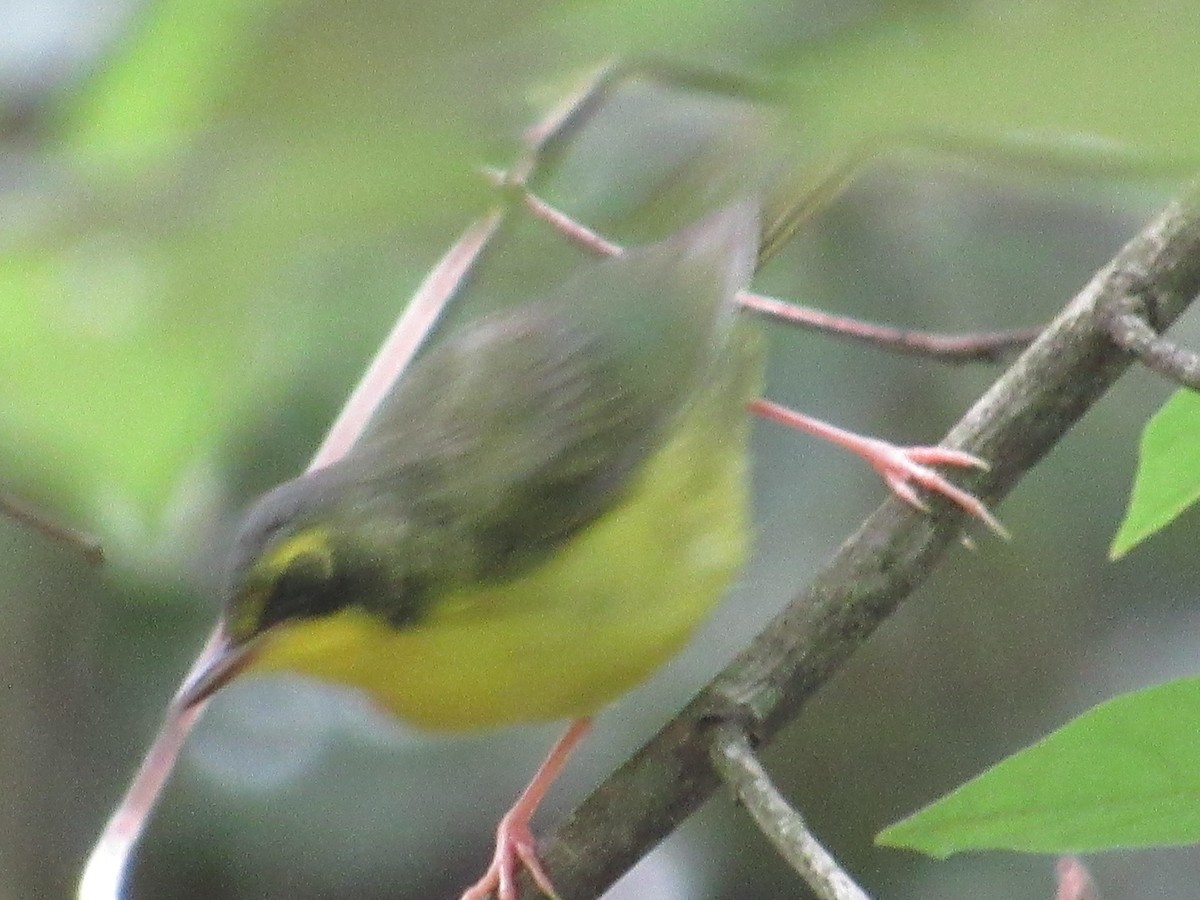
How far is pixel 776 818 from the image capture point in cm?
88

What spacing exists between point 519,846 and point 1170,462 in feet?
2.14

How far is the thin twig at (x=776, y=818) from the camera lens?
79 centimetres

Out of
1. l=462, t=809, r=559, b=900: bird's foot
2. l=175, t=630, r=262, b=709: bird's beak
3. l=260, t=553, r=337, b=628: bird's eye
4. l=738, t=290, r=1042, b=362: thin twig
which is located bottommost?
l=462, t=809, r=559, b=900: bird's foot

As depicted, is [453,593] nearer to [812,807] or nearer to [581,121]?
[581,121]

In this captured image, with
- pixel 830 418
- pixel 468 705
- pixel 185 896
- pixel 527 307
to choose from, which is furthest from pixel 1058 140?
pixel 185 896

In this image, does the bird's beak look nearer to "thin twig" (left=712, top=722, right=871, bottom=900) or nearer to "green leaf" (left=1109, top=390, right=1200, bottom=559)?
"thin twig" (left=712, top=722, right=871, bottom=900)

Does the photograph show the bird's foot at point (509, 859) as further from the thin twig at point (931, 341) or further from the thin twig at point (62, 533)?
the thin twig at point (931, 341)

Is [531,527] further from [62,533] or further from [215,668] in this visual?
[62,533]

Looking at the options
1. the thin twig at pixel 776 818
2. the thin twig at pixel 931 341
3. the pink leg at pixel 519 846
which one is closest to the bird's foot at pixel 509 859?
the pink leg at pixel 519 846

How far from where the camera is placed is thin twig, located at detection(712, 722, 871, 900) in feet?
2.59

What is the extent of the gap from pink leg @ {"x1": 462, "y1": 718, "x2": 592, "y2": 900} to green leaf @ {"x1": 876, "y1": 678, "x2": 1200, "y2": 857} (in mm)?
406

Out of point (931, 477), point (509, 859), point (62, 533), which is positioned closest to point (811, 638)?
point (931, 477)

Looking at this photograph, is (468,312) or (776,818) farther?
(468,312)

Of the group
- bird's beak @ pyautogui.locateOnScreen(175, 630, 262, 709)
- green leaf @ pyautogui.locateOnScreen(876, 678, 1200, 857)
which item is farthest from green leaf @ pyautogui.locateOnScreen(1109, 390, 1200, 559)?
bird's beak @ pyautogui.locateOnScreen(175, 630, 262, 709)
